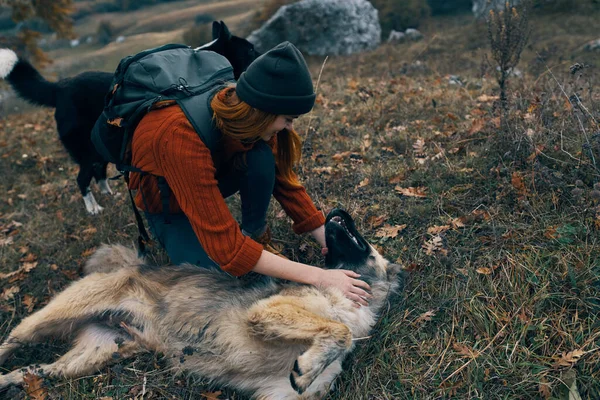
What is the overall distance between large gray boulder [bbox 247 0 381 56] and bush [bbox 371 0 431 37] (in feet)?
7.91

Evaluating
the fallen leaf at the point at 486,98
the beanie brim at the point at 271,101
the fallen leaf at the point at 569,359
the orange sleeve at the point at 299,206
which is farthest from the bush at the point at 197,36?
the fallen leaf at the point at 569,359

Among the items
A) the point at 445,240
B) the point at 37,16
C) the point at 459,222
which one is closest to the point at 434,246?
the point at 445,240

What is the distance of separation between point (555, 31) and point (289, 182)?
46.5 feet

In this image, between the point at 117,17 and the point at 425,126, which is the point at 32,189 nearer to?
the point at 425,126

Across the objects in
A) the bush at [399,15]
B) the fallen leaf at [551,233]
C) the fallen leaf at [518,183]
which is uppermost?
the fallen leaf at [518,183]

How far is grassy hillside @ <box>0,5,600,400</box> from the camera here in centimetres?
232

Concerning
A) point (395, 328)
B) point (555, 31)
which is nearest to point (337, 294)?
point (395, 328)

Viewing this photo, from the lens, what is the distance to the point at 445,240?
3.03 metres

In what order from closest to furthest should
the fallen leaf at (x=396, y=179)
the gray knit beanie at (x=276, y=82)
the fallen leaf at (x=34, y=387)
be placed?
the gray knit beanie at (x=276, y=82) → the fallen leaf at (x=34, y=387) → the fallen leaf at (x=396, y=179)

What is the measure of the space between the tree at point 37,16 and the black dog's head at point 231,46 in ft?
43.5

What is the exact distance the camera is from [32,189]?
5.41 m

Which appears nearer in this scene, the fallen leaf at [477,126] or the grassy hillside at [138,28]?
the fallen leaf at [477,126]

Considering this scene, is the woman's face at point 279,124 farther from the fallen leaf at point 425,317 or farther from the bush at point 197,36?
the bush at point 197,36

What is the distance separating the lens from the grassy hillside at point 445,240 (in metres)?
2.32
